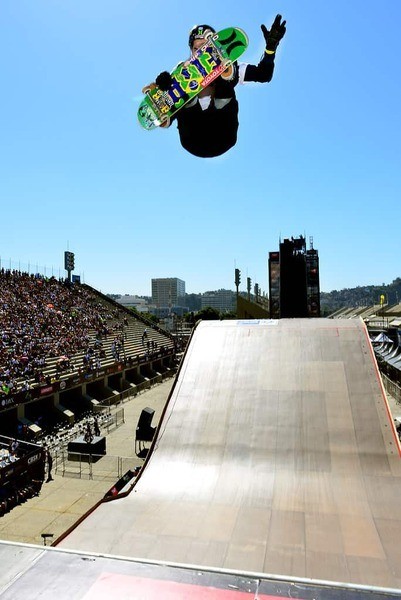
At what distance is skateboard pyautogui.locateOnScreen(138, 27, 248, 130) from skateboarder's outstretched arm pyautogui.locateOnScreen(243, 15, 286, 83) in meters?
1.02

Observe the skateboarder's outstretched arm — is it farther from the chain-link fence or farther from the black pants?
the chain-link fence

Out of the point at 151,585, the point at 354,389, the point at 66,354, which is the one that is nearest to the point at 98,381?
the point at 66,354

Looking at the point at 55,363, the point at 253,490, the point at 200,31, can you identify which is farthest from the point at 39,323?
the point at 253,490

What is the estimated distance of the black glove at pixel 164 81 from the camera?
645 inches

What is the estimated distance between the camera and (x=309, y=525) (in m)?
7.34

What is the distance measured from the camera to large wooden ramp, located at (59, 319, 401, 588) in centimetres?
658

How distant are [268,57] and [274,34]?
0.87m

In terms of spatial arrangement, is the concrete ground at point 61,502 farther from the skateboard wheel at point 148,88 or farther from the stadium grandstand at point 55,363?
the skateboard wheel at point 148,88

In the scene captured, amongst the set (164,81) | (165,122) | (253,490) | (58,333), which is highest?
(164,81)

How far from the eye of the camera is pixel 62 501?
564 inches

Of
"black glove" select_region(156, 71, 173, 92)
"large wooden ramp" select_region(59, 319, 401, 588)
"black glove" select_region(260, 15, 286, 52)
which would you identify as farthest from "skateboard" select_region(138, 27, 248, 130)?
"large wooden ramp" select_region(59, 319, 401, 588)

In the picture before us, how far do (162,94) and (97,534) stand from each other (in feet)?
52.3

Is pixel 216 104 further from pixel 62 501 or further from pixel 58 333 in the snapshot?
pixel 58 333

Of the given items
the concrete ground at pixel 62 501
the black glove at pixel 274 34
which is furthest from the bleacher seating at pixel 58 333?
the black glove at pixel 274 34
